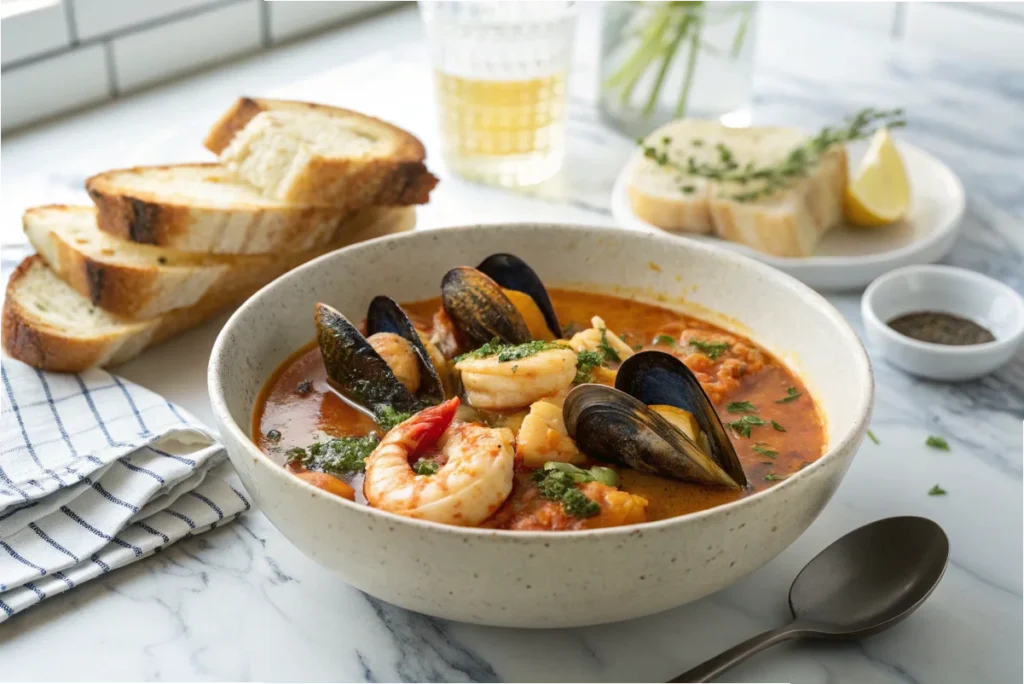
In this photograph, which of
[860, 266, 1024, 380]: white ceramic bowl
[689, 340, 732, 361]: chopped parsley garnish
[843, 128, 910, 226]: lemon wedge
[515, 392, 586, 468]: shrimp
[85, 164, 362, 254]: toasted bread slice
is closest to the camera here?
[515, 392, 586, 468]: shrimp

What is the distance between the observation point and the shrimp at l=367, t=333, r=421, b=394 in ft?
7.17

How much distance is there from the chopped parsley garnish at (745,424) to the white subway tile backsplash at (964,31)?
10.3 ft

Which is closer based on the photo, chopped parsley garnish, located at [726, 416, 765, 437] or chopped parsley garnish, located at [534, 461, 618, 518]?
chopped parsley garnish, located at [534, 461, 618, 518]

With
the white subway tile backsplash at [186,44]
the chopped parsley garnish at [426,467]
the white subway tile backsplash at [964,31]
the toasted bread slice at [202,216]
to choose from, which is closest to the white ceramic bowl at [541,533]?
the chopped parsley garnish at [426,467]

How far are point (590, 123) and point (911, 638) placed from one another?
8.12ft

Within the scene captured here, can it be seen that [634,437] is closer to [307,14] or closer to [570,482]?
[570,482]

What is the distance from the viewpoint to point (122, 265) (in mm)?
2650

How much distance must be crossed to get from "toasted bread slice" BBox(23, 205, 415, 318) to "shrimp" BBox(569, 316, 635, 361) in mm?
961

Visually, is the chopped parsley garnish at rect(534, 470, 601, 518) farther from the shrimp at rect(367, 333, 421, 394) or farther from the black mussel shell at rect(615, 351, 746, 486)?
the shrimp at rect(367, 333, 421, 394)

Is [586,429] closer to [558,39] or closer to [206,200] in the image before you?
[206,200]

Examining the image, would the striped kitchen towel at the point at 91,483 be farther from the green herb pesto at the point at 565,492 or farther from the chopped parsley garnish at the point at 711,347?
the chopped parsley garnish at the point at 711,347

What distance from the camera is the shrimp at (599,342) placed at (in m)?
2.24

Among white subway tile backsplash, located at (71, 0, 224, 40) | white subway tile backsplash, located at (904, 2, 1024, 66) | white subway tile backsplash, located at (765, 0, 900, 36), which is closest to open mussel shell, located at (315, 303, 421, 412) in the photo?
white subway tile backsplash, located at (71, 0, 224, 40)

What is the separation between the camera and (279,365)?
2350 millimetres
